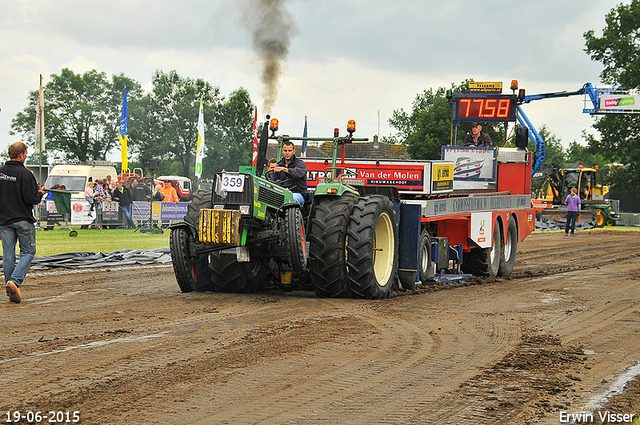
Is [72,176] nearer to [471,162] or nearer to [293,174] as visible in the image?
[471,162]

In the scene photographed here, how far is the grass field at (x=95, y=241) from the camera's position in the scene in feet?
56.4

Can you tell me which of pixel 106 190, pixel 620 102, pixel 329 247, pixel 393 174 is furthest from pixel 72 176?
pixel 620 102

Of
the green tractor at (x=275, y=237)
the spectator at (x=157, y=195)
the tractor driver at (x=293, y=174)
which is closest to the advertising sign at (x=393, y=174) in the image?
the tractor driver at (x=293, y=174)

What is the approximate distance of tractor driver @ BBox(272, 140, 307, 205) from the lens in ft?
33.2

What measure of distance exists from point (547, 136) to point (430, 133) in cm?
5883

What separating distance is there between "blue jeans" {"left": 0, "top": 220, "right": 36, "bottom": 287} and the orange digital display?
977cm

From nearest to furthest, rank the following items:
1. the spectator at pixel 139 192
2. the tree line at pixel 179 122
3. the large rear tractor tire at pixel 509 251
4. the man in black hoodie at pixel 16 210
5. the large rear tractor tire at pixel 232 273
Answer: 1. the man in black hoodie at pixel 16 210
2. the large rear tractor tire at pixel 232 273
3. the large rear tractor tire at pixel 509 251
4. the spectator at pixel 139 192
5. the tree line at pixel 179 122

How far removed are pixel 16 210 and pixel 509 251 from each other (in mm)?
9813

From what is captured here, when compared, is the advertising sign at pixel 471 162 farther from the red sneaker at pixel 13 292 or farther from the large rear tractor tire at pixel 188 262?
the red sneaker at pixel 13 292

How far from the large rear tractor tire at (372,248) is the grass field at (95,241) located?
8304mm

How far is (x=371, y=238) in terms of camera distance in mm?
9602

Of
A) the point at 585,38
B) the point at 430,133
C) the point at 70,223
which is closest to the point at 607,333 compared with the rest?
the point at 70,223

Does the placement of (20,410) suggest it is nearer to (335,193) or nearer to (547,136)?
(335,193)

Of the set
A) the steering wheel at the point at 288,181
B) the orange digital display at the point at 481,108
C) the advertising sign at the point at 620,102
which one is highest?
the advertising sign at the point at 620,102
